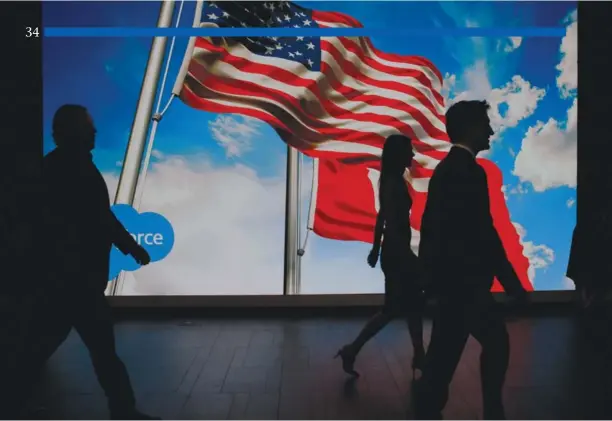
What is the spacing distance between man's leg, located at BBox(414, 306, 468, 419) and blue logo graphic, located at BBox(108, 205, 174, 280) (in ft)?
11.4

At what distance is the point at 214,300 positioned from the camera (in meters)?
5.65

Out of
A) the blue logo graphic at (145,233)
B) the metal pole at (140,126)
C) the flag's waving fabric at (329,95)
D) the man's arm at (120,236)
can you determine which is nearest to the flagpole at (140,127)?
the metal pole at (140,126)

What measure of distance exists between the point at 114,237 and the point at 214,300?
10.0ft

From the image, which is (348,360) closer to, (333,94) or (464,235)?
(464,235)

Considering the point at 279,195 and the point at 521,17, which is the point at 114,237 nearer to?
the point at 279,195

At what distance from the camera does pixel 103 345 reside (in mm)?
2652

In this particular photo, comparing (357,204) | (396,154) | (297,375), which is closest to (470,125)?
(396,154)

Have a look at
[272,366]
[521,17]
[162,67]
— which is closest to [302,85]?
[162,67]

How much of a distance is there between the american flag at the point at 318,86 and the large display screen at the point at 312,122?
12 mm

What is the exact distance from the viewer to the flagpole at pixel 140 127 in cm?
554

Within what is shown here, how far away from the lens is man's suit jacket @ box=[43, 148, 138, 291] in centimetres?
252

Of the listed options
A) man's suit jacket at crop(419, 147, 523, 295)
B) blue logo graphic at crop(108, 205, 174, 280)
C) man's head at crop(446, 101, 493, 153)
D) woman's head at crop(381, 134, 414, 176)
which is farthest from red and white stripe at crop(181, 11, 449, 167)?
man's suit jacket at crop(419, 147, 523, 295)

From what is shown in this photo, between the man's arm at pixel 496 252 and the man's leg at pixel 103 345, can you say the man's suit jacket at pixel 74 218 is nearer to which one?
the man's leg at pixel 103 345

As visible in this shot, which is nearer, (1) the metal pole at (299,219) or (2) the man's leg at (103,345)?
(2) the man's leg at (103,345)
